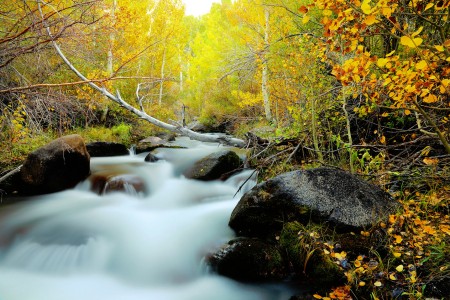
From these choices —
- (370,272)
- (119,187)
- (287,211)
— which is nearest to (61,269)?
(119,187)

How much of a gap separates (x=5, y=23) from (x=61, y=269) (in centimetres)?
430

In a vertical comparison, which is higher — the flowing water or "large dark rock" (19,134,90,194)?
"large dark rock" (19,134,90,194)

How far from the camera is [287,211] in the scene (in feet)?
13.0

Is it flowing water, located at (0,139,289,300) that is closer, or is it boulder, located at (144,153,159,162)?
flowing water, located at (0,139,289,300)

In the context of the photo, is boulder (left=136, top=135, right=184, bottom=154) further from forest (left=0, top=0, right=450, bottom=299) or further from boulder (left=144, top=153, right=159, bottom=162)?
boulder (left=144, top=153, right=159, bottom=162)

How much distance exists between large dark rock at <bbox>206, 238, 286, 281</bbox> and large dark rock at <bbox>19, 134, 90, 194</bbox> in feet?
14.7

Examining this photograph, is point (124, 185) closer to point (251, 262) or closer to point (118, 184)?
point (118, 184)

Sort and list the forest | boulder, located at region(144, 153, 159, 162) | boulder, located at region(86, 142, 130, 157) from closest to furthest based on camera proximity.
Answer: the forest, boulder, located at region(144, 153, 159, 162), boulder, located at region(86, 142, 130, 157)

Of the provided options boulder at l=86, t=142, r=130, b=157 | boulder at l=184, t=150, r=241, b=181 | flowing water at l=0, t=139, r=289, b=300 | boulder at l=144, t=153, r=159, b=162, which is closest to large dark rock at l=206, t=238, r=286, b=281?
flowing water at l=0, t=139, r=289, b=300

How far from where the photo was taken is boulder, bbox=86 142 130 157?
943cm

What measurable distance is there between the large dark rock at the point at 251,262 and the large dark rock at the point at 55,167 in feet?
14.7

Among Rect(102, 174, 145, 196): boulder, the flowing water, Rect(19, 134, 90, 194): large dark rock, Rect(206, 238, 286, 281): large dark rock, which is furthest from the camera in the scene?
Rect(102, 174, 145, 196): boulder

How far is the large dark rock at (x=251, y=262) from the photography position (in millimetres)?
3587

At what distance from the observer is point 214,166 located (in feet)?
23.4
